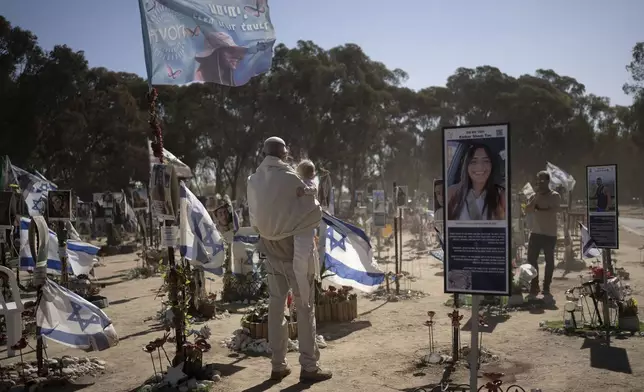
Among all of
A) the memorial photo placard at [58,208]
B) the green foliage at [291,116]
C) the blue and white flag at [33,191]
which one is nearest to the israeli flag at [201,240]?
the memorial photo placard at [58,208]

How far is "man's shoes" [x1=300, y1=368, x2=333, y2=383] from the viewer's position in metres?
5.60

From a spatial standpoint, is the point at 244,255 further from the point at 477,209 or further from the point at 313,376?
the point at 477,209

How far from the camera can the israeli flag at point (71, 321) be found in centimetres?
582

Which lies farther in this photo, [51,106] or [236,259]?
[51,106]

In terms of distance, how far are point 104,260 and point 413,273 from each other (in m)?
11.5

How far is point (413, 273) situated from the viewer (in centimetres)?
1419

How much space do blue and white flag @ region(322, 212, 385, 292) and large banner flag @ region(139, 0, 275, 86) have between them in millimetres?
3011

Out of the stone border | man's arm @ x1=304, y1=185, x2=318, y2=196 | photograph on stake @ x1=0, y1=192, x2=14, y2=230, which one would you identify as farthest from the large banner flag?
the stone border

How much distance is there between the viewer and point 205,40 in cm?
573

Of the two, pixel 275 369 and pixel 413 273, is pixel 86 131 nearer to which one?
pixel 413 273

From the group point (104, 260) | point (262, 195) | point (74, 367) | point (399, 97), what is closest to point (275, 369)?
point (262, 195)

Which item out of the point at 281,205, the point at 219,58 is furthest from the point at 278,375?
the point at 219,58

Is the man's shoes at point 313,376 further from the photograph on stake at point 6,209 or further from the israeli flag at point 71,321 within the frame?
the photograph on stake at point 6,209

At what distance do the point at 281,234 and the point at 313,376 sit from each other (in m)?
1.45
